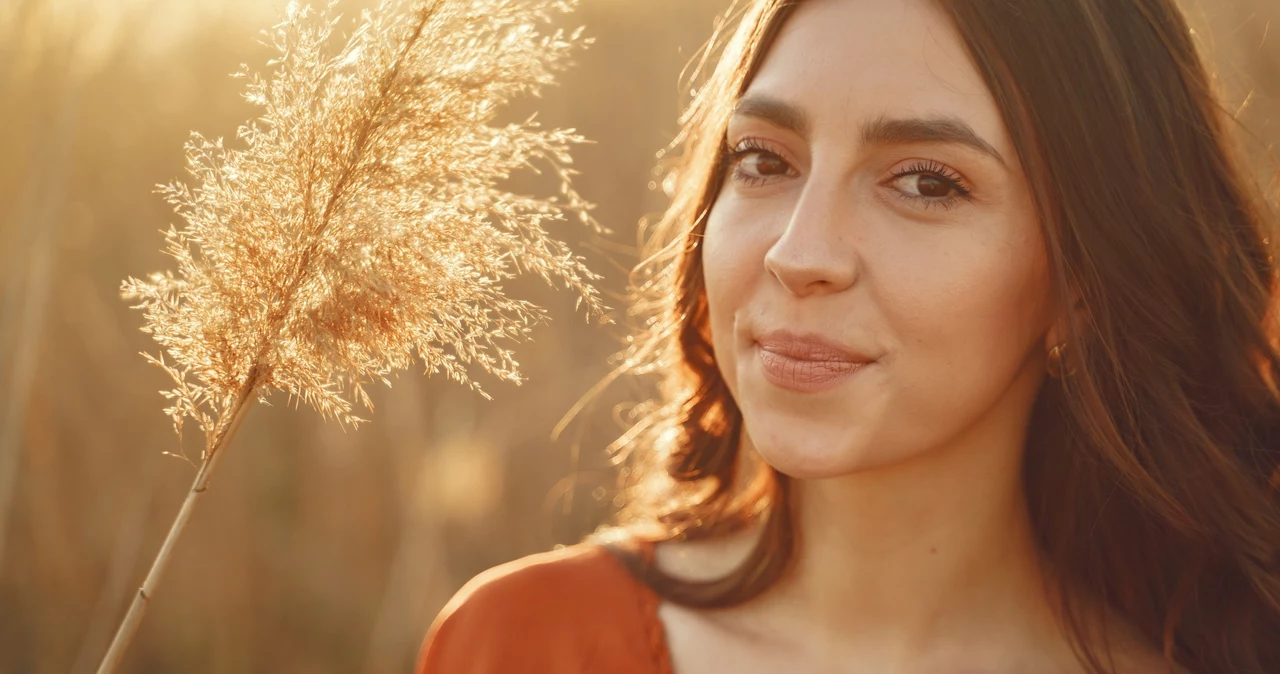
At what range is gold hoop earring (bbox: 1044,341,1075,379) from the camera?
154 cm

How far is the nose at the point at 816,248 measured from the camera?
4.46ft

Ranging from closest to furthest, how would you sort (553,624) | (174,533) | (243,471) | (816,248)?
(174,533), (816,248), (553,624), (243,471)

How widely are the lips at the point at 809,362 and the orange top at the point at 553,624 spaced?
510 mm

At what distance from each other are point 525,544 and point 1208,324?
2400mm

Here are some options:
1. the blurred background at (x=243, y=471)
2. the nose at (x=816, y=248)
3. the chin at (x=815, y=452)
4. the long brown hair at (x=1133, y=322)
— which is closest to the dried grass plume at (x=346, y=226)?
the nose at (x=816, y=248)

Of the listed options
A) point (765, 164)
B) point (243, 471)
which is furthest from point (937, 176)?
point (243, 471)

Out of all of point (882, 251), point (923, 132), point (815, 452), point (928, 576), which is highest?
point (923, 132)

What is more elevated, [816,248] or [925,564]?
[816,248]

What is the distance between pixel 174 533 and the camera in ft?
3.16

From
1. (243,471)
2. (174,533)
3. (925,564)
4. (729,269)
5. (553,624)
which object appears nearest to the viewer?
(174,533)

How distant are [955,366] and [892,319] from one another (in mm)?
109

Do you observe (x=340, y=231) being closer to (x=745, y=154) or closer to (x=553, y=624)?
(x=745, y=154)

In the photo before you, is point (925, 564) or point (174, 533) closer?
point (174, 533)

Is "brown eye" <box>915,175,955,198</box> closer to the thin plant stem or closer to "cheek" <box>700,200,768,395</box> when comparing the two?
"cheek" <box>700,200,768,395</box>
